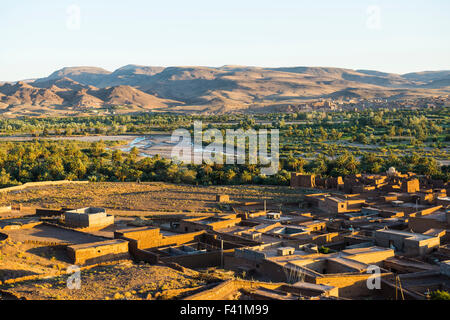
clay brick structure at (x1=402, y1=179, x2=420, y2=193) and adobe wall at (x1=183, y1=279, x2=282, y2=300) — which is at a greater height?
adobe wall at (x1=183, y1=279, x2=282, y2=300)

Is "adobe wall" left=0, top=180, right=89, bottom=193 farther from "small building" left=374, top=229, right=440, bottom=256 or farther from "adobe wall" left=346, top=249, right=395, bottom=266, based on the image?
"adobe wall" left=346, top=249, right=395, bottom=266

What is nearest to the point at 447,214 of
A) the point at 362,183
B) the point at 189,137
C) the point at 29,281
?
the point at 362,183
